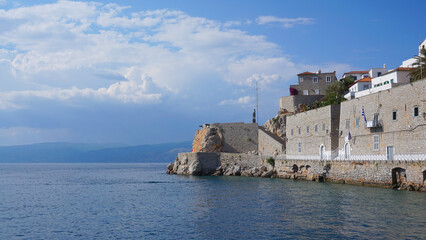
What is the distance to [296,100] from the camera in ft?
200

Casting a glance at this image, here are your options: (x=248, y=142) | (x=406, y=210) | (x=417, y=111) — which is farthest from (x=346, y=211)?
(x=248, y=142)

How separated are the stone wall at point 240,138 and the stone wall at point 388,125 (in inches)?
902

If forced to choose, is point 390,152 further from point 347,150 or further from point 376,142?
point 347,150

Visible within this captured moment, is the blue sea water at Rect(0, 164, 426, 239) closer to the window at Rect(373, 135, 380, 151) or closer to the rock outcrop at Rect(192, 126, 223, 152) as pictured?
the window at Rect(373, 135, 380, 151)

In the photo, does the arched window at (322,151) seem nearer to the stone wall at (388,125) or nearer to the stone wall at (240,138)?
the stone wall at (388,125)

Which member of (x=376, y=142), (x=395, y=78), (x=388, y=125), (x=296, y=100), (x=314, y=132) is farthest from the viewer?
(x=296, y=100)

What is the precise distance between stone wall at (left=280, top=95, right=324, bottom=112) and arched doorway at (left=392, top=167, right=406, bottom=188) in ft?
102

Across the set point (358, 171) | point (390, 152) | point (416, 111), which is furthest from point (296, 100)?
point (416, 111)

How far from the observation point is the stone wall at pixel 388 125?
2942 cm

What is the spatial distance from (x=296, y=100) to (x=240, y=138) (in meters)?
10.3

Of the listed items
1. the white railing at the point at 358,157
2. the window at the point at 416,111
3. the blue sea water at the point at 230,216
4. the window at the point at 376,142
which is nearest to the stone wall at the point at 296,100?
the white railing at the point at 358,157

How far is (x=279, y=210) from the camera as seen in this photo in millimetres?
23703

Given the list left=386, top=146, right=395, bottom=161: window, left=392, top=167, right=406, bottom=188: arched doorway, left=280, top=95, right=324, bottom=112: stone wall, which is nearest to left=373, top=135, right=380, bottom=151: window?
left=386, top=146, right=395, bottom=161: window

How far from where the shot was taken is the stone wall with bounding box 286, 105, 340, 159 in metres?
40.0
